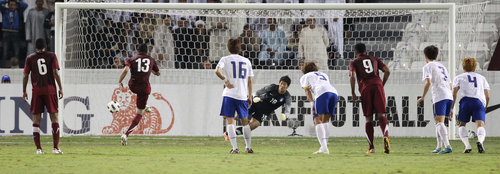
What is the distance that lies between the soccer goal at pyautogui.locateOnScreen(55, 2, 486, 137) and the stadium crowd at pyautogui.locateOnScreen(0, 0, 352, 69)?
0.03m

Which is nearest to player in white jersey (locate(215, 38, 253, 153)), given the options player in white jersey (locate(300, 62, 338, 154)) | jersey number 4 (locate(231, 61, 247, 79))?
jersey number 4 (locate(231, 61, 247, 79))

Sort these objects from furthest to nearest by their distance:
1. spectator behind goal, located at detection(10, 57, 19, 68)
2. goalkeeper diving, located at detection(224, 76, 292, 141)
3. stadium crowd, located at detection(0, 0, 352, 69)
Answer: spectator behind goal, located at detection(10, 57, 19, 68), stadium crowd, located at detection(0, 0, 352, 69), goalkeeper diving, located at detection(224, 76, 292, 141)

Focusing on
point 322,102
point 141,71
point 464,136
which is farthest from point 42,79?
point 464,136

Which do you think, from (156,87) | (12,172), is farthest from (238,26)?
(12,172)

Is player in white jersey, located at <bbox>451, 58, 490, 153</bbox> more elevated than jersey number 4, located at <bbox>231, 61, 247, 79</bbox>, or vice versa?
jersey number 4, located at <bbox>231, 61, 247, 79</bbox>

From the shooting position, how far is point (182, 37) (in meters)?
13.1

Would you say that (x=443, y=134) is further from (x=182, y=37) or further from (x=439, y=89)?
(x=182, y=37)

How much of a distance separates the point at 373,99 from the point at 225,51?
653cm

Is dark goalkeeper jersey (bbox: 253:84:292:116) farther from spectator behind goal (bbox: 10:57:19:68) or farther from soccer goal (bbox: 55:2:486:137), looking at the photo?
spectator behind goal (bbox: 10:57:19:68)

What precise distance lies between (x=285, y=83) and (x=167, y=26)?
177 inches

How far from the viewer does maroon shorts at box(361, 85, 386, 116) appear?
23.9 ft

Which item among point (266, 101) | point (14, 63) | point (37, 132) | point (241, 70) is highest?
point (14, 63)

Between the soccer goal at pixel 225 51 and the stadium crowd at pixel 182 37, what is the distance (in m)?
0.03

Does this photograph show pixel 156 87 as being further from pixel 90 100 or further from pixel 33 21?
pixel 33 21
